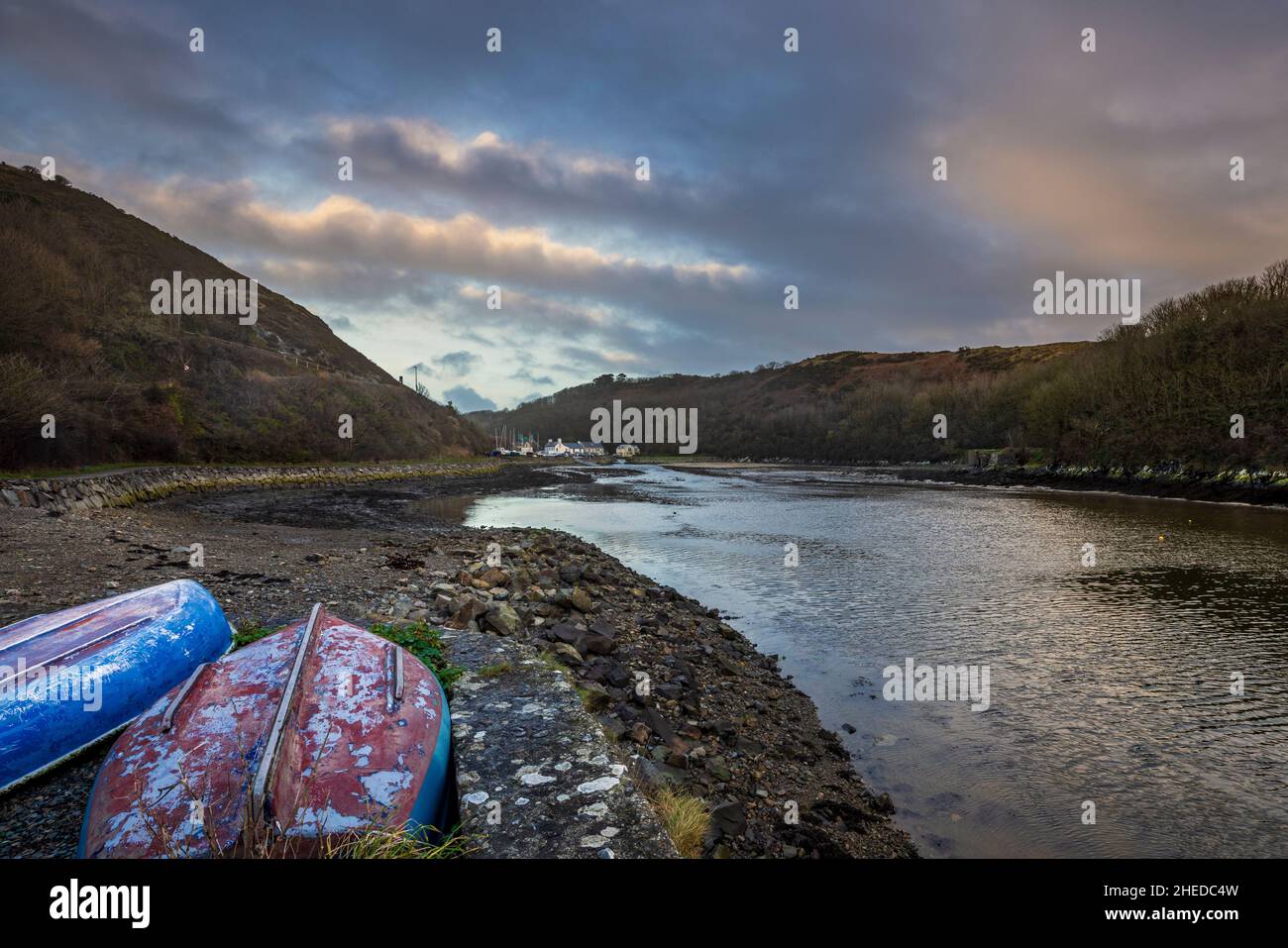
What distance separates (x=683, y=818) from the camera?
432cm

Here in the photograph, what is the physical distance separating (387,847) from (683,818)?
88.7 inches

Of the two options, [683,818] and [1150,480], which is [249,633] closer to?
[683,818]

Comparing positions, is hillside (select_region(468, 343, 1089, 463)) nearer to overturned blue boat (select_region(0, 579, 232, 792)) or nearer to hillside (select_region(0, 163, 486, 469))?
hillside (select_region(0, 163, 486, 469))

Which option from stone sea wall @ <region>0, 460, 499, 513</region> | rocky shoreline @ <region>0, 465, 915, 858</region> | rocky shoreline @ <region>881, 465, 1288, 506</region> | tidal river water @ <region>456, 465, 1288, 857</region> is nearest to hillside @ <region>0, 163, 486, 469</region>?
stone sea wall @ <region>0, 460, 499, 513</region>

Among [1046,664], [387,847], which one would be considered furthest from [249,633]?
[1046,664]

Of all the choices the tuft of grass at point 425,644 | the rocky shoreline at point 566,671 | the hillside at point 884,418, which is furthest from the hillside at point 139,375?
the hillside at point 884,418

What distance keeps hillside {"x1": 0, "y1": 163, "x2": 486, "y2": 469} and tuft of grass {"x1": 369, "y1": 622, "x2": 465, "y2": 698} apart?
26.9m

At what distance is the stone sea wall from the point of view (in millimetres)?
19312

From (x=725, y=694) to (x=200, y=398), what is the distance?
5692 centimetres

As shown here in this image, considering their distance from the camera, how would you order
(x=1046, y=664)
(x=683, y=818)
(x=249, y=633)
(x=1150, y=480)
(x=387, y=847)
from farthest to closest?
(x=1150, y=480) → (x=1046, y=664) → (x=249, y=633) → (x=683, y=818) → (x=387, y=847)

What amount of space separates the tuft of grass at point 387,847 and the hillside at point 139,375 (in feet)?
99.4

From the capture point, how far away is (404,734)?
4.12 metres
